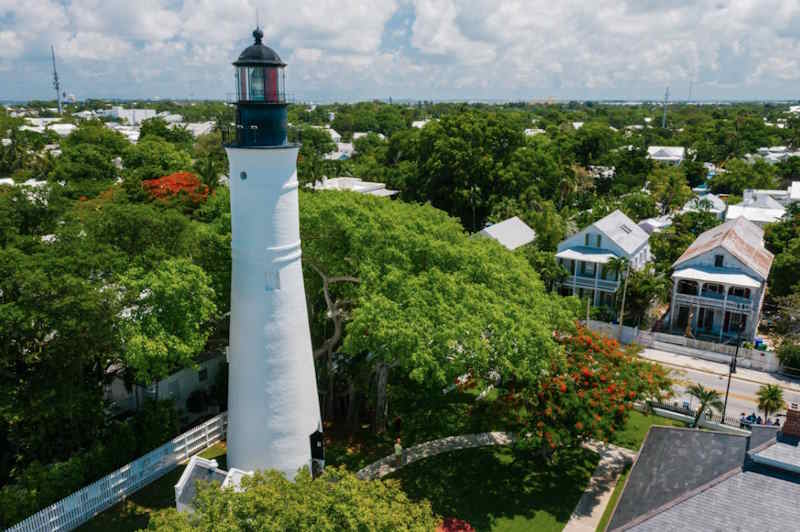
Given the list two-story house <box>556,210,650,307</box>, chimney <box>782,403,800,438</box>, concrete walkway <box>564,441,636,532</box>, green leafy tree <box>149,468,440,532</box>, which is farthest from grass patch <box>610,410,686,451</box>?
two-story house <box>556,210,650,307</box>

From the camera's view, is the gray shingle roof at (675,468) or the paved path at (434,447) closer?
the gray shingle roof at (675,468)

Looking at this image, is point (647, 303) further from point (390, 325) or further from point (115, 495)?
point (115, 495)

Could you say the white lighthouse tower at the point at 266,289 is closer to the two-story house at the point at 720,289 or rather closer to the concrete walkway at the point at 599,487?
the concrete walkway at the point at 599,487

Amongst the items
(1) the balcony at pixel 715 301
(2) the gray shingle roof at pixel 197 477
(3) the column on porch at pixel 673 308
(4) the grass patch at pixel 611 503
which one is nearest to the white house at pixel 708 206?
(1) the balcony at pixel 715 301

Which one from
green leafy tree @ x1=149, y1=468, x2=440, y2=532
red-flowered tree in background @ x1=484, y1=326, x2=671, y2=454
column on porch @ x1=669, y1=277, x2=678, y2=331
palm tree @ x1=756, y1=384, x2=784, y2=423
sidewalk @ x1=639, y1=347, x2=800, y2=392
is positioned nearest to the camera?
green leafy tree @ x1=149, y1=468, x2=440, y2=532

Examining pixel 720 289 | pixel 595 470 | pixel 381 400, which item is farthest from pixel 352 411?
pixel 720 289

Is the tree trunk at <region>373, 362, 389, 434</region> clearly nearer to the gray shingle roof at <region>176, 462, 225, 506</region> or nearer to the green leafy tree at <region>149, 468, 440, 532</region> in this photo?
the gray shingle roof at <region>176, 462, 225, 506</region>

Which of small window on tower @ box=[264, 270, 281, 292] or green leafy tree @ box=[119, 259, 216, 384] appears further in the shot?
green leafy tree @ box=[119, 259, 216, 384]
